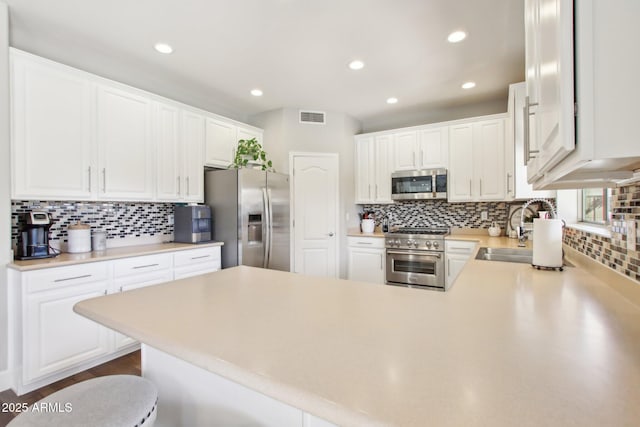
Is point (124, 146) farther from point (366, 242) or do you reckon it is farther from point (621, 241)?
point (621, 241)

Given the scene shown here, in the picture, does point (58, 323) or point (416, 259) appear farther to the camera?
point (416, 259)

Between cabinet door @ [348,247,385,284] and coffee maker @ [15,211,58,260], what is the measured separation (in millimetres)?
3204

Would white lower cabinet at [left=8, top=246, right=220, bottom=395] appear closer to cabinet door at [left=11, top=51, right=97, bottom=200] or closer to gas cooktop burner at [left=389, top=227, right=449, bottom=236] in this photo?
cabinet door at [left=11, top=51, right=97, bottom=200]

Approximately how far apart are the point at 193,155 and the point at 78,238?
4.29ft

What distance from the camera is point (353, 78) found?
127 inches

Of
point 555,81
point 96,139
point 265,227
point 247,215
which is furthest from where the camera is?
point 265,227

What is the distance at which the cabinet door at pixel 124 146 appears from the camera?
2.62 meters

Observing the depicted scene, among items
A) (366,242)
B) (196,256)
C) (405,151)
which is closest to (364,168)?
(405,151)

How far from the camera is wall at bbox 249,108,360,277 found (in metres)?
4.09

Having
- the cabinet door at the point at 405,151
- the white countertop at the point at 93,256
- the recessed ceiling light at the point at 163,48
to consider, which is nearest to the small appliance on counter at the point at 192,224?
the white countertop at the point at 93,256

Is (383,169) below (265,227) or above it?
above

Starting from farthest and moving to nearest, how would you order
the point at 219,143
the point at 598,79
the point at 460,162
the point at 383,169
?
the point at 383,169 < the point at 460,162 < the point at 219,143 < the point at 598,79

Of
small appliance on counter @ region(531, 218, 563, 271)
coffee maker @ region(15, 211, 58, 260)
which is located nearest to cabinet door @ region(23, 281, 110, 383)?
coffee maker @ region(15, 211, 58, 260)

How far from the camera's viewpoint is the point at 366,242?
13.8 feet
